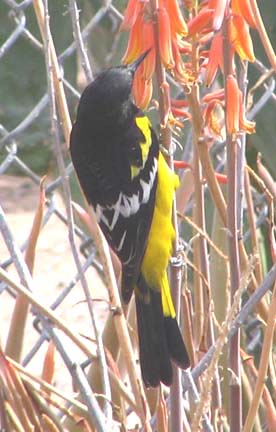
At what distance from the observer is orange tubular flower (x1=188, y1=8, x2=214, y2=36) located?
184cm

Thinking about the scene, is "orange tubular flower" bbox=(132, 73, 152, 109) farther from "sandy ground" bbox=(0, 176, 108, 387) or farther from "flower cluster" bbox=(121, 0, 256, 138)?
"sandy ground" bbox=(0, 176, 108, 387)

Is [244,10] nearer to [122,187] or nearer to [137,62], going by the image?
[137,62]

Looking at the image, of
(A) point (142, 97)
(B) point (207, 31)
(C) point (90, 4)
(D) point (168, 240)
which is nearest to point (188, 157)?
(D) point (168, 240)

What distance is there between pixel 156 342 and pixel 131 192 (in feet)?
1.53

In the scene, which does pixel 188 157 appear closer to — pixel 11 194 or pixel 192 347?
pixel 192 347

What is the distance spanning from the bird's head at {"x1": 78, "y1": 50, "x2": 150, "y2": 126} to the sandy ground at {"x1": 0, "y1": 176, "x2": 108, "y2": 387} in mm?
2181

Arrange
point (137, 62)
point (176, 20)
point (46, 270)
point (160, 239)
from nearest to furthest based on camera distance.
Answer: point (176, 20)
point (137, 62)
point (160, 239)
point (46, 270)

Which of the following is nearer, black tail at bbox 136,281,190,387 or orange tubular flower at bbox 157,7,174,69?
orange tubular flower at bbox 157,7,174,69

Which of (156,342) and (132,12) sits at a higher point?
(132,12)

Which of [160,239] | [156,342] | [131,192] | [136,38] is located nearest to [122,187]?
[131,192]

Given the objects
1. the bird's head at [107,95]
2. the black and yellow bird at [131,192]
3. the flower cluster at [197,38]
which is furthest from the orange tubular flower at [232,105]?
the bird's head at [107,95]

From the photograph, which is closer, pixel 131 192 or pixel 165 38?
pixel 165 38

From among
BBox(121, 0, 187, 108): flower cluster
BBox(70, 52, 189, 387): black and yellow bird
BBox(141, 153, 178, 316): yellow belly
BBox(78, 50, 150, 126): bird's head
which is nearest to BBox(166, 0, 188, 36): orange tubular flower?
BBox(121, 0, 187, 108): flower cluster

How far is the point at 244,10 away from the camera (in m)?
1.87
